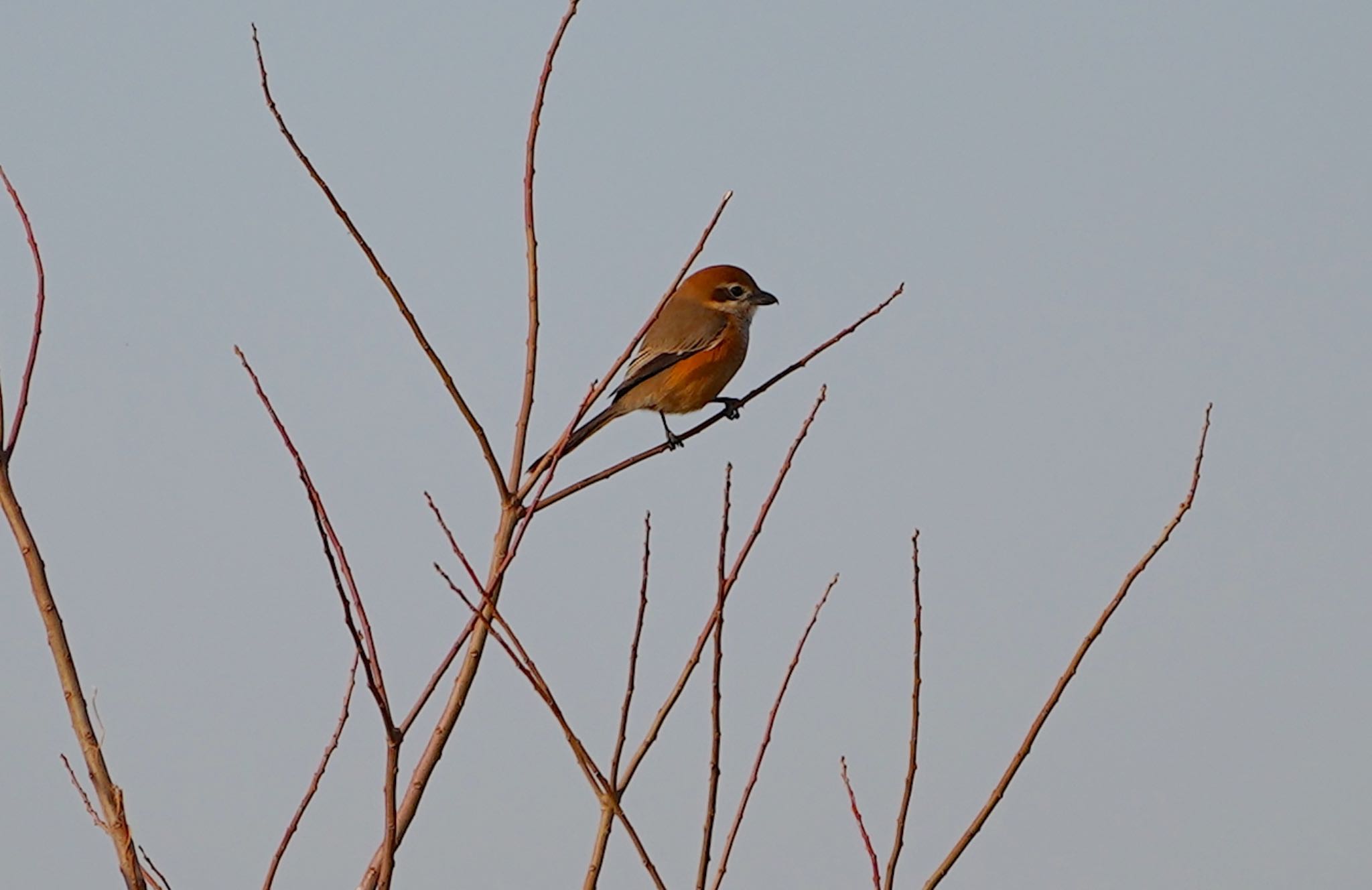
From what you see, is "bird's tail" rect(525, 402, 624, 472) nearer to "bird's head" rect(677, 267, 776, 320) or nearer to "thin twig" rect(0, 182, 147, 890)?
"bird's head" rect(677, 267, 776, 320)

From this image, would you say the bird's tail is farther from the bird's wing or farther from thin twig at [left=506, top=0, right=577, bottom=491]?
thin twig at [left=506, top=0, right=577, bottom=491]

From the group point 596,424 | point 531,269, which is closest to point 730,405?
point 596,424

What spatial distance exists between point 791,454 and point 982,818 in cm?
62

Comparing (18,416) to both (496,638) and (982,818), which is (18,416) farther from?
(982,818)

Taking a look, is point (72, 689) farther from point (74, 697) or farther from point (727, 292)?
point (727, 292)

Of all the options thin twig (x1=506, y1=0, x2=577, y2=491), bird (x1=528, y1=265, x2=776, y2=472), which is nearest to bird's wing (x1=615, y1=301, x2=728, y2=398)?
bird (x1=528, y1=265, x2=776, y2=472)

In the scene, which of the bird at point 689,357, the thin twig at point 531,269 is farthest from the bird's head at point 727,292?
the thin twig at point 531,269

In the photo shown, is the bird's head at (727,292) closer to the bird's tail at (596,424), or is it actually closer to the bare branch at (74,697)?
the bird's tail at (596,424)

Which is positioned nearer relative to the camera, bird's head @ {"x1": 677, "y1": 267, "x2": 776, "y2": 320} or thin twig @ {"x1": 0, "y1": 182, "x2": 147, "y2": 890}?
thin twig @ {"x1": 0, "y1": 182, "x2": 147, "y2": 890}

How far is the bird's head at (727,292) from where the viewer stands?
6.54 meters

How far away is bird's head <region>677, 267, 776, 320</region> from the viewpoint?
6.54 meters

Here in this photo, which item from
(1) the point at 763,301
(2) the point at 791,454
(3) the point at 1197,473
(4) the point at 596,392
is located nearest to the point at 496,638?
(4) the point at 596,392

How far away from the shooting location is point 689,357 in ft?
20.4

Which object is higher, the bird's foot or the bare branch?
the bird's foot
